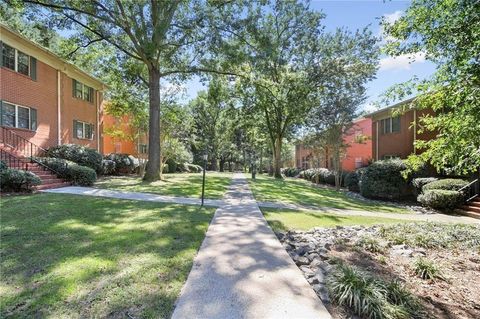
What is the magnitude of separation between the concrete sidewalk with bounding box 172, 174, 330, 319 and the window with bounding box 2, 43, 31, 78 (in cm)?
1358

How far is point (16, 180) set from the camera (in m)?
9.25

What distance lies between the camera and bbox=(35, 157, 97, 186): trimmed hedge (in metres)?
12.4

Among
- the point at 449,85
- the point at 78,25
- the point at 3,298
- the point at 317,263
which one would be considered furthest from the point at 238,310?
the point at 78,25

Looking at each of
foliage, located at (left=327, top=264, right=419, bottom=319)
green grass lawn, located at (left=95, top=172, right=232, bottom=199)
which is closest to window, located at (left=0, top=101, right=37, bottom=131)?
green grass lawn, located at (left=95, top=172, right=232, bottom=199)

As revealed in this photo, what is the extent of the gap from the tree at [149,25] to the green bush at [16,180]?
19.6 feet

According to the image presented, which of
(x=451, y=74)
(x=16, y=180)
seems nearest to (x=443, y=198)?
(x=451, y=74)

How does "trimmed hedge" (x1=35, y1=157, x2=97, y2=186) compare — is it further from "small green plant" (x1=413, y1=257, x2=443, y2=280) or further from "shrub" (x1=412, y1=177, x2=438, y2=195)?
"shrub" (x1=412, y1=177, x2=438, y2=195)

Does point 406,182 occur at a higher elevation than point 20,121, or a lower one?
lower

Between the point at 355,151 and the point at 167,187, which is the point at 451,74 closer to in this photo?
the point at 167,187

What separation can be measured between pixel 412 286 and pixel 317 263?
1.28 m

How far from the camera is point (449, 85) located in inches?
213

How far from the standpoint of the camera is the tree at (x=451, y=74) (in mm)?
5020

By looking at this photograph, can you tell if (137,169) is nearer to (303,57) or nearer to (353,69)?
(303,57)

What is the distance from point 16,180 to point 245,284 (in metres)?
9.12
